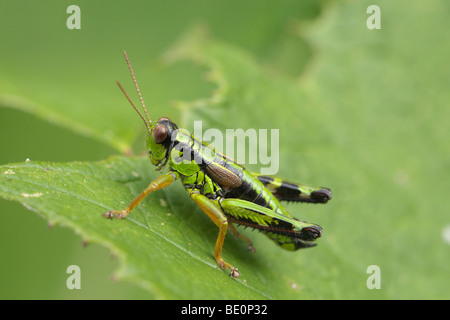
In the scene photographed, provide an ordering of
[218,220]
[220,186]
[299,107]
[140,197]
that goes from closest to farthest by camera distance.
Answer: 1. [140,197]
2. [218,220]
3. [220,186]
4. [299,107]

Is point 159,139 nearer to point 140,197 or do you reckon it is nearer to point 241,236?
point 140,197

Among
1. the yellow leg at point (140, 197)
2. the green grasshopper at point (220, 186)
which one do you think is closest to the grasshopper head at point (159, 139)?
the green grasshopper at point (220, 186)

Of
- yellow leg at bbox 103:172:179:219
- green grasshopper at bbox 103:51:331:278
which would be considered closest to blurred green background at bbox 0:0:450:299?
green grasshopper at bbox 103:51:331:278

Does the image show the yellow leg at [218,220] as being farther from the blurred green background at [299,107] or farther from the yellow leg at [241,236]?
the blurred green background at [299,107]

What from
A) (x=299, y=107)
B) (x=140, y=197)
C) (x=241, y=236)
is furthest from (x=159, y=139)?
(x=299, y=107)

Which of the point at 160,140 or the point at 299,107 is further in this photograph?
the point at 299,107

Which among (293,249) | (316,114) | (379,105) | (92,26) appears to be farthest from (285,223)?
(92,26)
